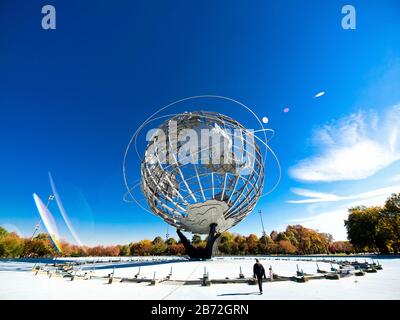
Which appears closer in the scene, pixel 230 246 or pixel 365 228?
pixel 365 228

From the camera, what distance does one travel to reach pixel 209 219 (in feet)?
86.5

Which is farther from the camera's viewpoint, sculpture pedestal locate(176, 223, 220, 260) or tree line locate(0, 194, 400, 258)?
tree line locate(0, 194, 400, 258)

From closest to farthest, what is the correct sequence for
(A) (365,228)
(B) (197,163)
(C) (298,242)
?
(B) (197,163) → (A) (365,228) → (C) (298,242)

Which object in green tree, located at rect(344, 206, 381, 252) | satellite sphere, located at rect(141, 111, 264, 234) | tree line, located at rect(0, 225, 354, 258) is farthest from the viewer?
tree line, located at rect(0, 225, 354, 258)

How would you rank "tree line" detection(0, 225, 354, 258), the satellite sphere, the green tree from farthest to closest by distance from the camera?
"tree line" detection(0, 225, 354, 258)
the green tree
the satellite sphere

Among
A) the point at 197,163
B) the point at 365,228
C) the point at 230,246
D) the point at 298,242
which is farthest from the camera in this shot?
the point at 298,242

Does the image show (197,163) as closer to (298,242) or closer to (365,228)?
(365,228)

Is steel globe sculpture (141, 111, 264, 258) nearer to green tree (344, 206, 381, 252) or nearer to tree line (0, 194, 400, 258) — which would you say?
tree line (0, 194, 400, 258)

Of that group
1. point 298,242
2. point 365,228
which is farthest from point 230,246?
point 365,228

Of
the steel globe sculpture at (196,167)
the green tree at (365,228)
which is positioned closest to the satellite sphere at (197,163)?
the steel globe sculpture at (196,167)

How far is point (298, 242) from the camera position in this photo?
73.8 m

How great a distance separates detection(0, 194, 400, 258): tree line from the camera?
3931 cm

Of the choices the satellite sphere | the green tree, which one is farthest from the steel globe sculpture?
the green tree
